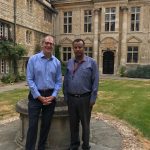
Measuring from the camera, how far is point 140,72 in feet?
89.7

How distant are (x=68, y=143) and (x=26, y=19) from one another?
770 inches

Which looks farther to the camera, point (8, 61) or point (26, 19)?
point (26, 19)

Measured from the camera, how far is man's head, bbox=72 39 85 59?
206 inches

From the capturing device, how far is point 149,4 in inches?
1095

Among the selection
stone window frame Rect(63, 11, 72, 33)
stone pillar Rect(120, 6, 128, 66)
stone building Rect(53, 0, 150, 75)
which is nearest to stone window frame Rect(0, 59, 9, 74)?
stone building Rect(53, 0, 150, 75)

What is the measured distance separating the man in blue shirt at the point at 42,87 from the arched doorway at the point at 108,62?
25.2m

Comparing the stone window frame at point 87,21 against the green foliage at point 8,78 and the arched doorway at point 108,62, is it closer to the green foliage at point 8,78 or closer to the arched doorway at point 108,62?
the arched doorway at point 108,62

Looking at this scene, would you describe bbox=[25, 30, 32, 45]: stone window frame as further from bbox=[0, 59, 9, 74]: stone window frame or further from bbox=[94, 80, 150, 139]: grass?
bbox=[94, 80, 150, 139]: grass

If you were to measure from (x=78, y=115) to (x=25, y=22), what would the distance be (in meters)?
19.6

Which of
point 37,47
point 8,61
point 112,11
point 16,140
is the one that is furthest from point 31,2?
point 16,140

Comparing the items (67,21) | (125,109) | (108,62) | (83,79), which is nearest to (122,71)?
(108,62)

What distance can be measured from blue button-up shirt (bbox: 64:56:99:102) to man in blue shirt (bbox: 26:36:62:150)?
11.5 inches

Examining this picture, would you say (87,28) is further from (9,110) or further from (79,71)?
(79,71)

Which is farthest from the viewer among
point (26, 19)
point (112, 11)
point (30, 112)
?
point (112, 11)
